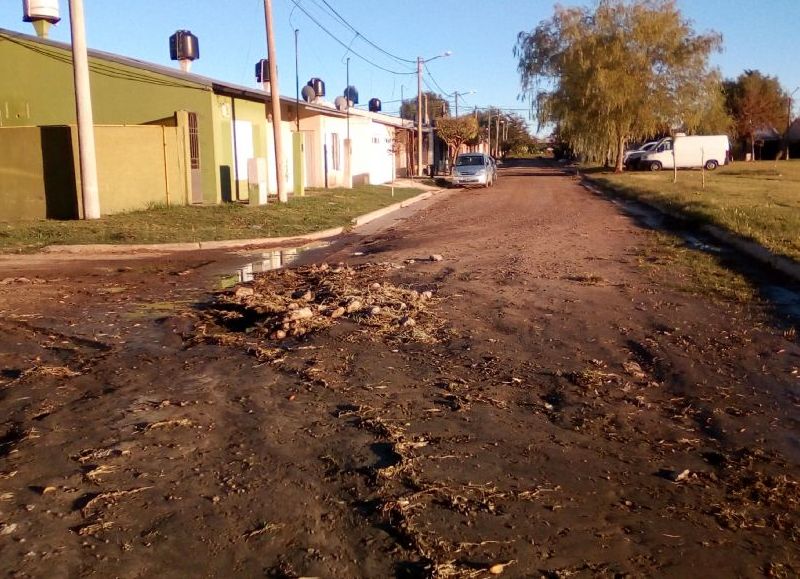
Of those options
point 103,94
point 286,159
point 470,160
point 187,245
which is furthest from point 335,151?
point 187,245

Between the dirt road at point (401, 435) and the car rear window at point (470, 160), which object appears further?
the car rear window at point (470, 160)

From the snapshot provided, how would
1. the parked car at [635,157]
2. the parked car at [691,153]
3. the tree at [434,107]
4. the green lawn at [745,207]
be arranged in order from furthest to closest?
the tree at [434,107] < the parked car at [635,157] < the parked car at [691,153] < the green lawn at [745,207]

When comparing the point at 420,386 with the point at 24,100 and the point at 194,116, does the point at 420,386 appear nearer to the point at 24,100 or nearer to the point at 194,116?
the point at 194,116

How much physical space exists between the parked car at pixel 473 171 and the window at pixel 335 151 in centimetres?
767

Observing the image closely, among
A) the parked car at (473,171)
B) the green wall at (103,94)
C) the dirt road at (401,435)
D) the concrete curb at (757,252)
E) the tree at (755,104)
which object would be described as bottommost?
the dirt road at (401,435)

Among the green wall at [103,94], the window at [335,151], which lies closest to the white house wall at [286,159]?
the green wall at [103,94]

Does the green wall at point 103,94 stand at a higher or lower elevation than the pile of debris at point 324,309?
higher

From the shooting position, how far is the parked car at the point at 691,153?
54.8 m

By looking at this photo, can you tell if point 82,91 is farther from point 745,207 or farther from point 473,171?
point 473,171

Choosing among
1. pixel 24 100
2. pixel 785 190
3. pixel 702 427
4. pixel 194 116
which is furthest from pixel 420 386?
pixel 785 190

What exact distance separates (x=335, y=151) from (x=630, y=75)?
2232 centimetres

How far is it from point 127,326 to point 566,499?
227 inches

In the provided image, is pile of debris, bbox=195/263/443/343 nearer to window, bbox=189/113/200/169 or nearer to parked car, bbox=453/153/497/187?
window, bbox=189/113/200/169

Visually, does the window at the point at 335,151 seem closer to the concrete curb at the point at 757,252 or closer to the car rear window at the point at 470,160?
the car rear window at the point at 470,160
